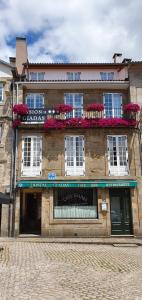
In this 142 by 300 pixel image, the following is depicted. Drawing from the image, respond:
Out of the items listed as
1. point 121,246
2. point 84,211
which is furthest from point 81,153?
point 121,246

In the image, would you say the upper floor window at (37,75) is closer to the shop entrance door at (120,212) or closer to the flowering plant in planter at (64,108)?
the flowering plant in planter at (64,108)

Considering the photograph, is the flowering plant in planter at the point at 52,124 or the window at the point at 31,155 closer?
the window at the point at 31,155

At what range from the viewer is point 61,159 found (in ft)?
61.8

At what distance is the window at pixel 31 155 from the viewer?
18.7 meters

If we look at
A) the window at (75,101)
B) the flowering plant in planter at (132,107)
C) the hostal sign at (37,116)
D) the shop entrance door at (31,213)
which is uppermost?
the window at (75,101)

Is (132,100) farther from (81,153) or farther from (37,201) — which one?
(37,201)

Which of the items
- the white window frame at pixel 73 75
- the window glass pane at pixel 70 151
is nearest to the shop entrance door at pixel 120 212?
the window glass pane at pixel 70 151

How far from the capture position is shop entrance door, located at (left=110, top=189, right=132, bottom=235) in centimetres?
1828

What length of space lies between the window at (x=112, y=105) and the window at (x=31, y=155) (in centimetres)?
496

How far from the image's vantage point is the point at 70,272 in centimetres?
974

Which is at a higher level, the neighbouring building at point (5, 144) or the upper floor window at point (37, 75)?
the upper floor window at point (37, 75)

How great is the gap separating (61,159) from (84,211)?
3467mm

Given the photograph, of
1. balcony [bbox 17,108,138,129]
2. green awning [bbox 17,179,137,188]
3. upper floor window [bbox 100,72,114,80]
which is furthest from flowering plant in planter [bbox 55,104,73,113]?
upper floor window [bbox 100,72,114,80]

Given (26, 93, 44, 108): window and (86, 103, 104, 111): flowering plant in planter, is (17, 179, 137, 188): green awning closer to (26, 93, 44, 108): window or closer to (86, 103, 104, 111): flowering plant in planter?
(86, 103, 104, 111): flowering plant in planter
